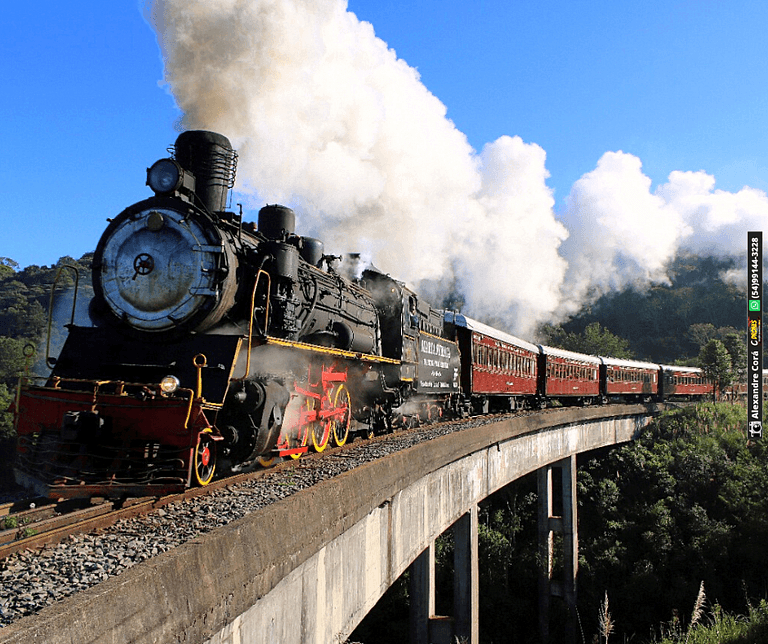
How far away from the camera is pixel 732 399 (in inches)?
1491

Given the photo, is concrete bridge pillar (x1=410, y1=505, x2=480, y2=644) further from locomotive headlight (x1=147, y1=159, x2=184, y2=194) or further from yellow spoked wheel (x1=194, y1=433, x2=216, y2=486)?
locomotive headlight (x1=147, y1=159, x2=184, y2=194)

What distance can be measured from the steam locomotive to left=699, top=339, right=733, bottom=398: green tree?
108 ft

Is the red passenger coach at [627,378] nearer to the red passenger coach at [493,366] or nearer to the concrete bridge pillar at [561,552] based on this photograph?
the red passenger coach at [493,366]

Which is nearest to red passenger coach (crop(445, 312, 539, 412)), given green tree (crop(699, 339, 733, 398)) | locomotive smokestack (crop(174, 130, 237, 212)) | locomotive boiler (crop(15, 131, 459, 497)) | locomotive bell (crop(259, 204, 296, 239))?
locomotive boiler (crop(15, 131, 459, 497))

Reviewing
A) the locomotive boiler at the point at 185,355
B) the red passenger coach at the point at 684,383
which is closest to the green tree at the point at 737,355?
the red passenger coach at the point at 684,383

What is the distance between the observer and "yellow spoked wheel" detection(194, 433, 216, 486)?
5602 millimetres

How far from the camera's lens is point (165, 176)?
21.6 feet

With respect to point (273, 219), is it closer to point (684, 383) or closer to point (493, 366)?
point (493, 366)

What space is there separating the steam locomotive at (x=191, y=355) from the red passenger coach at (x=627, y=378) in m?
22.8

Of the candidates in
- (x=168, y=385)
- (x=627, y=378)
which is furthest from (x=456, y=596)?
(x=627, y=378)

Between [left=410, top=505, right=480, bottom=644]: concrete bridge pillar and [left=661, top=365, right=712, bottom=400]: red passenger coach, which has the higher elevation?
[left=661, top=365, right=712, bottom=400]: red passenger coach

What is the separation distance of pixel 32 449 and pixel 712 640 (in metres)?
9.35

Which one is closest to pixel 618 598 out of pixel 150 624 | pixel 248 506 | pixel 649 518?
pixel 649 518

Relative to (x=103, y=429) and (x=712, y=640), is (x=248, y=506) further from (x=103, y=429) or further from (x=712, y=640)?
(x=712, y=640)
